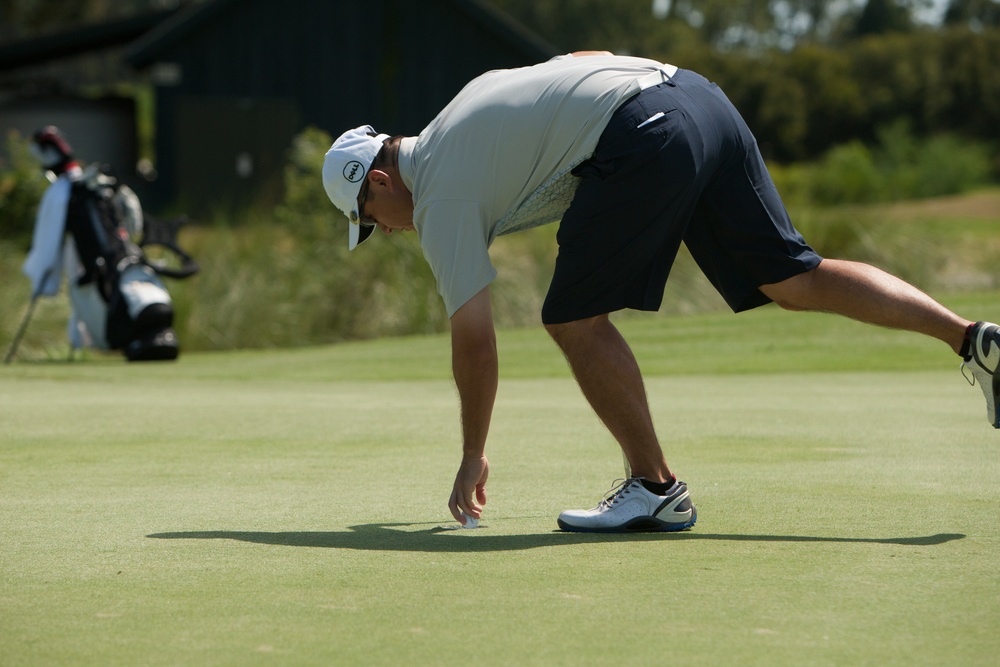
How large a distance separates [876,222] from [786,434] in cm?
1125

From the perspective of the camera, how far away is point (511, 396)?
8.26 m

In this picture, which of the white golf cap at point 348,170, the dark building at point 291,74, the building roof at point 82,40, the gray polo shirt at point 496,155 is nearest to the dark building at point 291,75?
the dark building at point 291,74

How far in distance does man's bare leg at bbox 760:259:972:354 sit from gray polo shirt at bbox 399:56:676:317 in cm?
75

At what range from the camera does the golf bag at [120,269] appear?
1188 centimetres

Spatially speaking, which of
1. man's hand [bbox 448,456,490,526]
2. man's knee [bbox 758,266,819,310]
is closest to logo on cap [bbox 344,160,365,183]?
man's hand [bbox 448,456,490,526]

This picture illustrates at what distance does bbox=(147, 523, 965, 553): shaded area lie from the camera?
373 cm

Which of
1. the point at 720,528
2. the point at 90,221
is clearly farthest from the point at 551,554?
the point at 90,221

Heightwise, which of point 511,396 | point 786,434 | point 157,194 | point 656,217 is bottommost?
point 157,194

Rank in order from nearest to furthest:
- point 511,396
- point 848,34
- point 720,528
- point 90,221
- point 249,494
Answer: point 720,528 < point 249,494 < point 511,396 < point 90,221 < point 848,34

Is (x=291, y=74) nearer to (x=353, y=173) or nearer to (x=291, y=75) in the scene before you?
(x=291, y=75)

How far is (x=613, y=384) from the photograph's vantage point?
13.6 feet

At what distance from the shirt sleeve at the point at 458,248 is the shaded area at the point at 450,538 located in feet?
2.03

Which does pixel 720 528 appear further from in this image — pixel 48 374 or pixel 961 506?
pixel 48 374

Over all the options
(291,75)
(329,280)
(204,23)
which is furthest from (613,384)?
(204,23)
